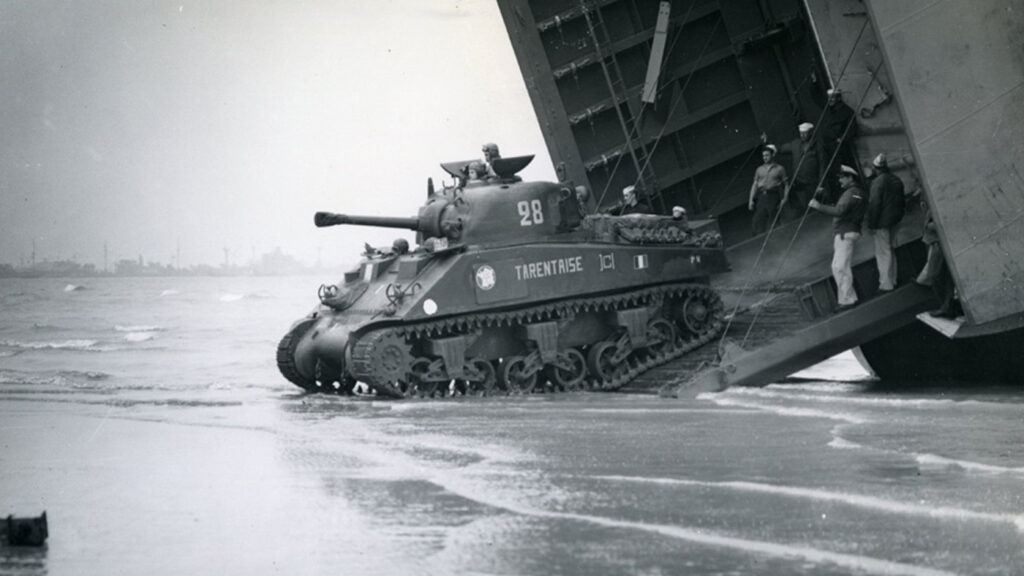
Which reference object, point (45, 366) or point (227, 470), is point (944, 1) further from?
point (45, 366)

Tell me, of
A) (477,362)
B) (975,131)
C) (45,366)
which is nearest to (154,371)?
(45,366)

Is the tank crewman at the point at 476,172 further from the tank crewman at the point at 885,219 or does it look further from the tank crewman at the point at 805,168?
the tank crewman at the point at 885,219

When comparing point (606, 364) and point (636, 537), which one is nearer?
point (636, 537)

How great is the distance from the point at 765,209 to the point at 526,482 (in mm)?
9690

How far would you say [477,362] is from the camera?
1664 centimetres

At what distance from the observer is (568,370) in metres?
17.0

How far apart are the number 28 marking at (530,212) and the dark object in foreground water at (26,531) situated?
9769mm

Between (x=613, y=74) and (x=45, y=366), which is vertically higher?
(x=613, y=74)

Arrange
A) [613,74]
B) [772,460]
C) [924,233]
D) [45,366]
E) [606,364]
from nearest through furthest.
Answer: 1. [772,460]
2. [924,233]
3. [606,364]
4. [613,74]
5. [45,366]

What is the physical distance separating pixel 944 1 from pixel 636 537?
338 inches

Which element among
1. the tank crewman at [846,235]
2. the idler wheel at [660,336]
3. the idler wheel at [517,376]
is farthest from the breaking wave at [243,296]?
the tank crewman at [846,235]

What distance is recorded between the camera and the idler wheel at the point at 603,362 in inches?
671

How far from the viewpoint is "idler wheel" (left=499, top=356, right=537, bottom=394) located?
16.7 meters

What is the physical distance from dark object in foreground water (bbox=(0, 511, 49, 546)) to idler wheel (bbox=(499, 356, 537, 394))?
8940mm
